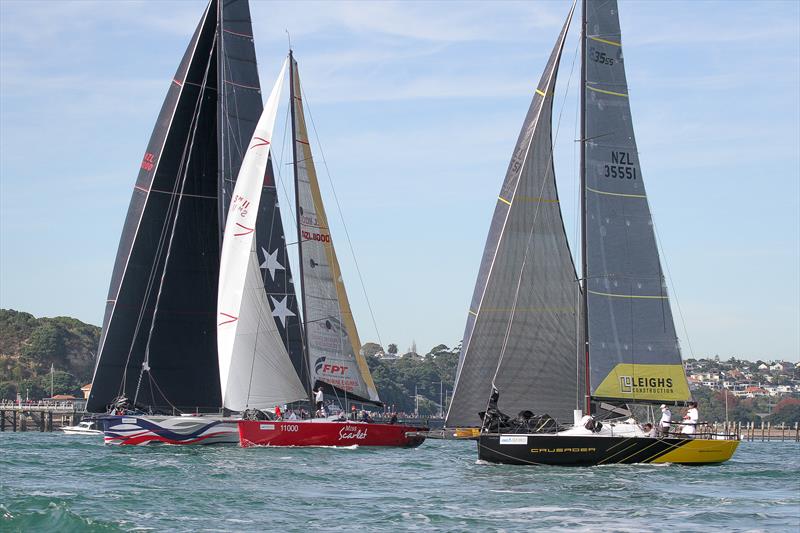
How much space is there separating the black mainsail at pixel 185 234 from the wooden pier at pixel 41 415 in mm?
43837

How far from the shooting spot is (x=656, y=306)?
3375 cm

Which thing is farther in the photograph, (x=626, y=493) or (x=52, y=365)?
(x=52, y=365)

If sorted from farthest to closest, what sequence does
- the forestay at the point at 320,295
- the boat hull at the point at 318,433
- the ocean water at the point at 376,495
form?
the forestay at the point at 320,295, the boat hull at the point at 318,433, the ocean water at the point at 376,495

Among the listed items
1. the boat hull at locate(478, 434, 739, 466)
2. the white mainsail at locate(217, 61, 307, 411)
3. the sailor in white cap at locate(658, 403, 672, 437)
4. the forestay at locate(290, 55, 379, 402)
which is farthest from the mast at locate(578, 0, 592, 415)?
the forestay at locate(290, 55, 379, 402)

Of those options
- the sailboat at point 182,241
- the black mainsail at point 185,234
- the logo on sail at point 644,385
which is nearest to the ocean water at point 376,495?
the logo on sail at point 644,385

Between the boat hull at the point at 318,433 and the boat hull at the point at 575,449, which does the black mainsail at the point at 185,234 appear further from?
the boat hull at the point at 575,449

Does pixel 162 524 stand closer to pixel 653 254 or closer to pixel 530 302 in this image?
pixel 530 302

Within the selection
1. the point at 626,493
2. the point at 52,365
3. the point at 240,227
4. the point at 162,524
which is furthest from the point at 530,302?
the point at 52,365

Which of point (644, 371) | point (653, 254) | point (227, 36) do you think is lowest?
point (644, 371)

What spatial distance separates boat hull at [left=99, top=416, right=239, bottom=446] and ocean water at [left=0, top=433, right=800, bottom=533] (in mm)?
2977

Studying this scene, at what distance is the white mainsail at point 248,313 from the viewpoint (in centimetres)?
3869

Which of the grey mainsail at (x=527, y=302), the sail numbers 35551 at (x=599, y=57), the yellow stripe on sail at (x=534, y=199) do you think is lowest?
the grey mainsail at (x=527, y=302)

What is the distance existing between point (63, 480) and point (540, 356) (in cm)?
1256

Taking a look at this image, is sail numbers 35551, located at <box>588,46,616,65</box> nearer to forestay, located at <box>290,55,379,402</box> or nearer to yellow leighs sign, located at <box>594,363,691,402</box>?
yellow leighs sign, located at <box>594,363,691,402</box>
